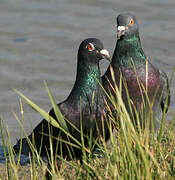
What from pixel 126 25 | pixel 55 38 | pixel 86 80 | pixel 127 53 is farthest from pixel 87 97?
pixel 55 38

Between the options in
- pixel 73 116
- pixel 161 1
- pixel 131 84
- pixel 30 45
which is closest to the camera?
pixel 73 116

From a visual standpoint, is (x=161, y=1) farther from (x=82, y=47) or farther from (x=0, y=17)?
(x=82, y=47)

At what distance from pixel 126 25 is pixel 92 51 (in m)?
0.87

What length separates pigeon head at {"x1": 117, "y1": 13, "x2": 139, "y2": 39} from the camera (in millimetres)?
5441

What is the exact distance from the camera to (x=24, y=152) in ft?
18.0

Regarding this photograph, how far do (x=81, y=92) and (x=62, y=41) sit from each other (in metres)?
5.49

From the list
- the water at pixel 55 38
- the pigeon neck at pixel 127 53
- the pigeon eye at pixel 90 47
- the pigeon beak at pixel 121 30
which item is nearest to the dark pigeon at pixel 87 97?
the pigeon eye at pixel 90 47

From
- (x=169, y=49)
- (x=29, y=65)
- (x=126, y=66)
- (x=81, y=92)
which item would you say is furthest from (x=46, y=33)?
(x=81, y=92)

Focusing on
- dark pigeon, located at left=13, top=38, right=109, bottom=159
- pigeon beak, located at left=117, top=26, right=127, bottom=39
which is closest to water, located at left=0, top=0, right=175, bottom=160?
pigeon beak, located at left=117, top=26, right=127, bottom=39

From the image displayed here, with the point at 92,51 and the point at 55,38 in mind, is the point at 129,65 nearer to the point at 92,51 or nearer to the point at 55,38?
the point at 92,51

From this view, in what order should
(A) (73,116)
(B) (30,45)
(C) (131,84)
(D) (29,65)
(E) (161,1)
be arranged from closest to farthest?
1. (A) (73,116)
2. (C) (131,84)
3. (D) (29,65)
4. (B) (30,45)
5. (E) (161,1)

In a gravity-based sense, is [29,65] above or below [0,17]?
below

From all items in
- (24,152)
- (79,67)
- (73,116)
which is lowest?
(24,152)

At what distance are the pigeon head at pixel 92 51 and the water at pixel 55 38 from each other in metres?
2.84
